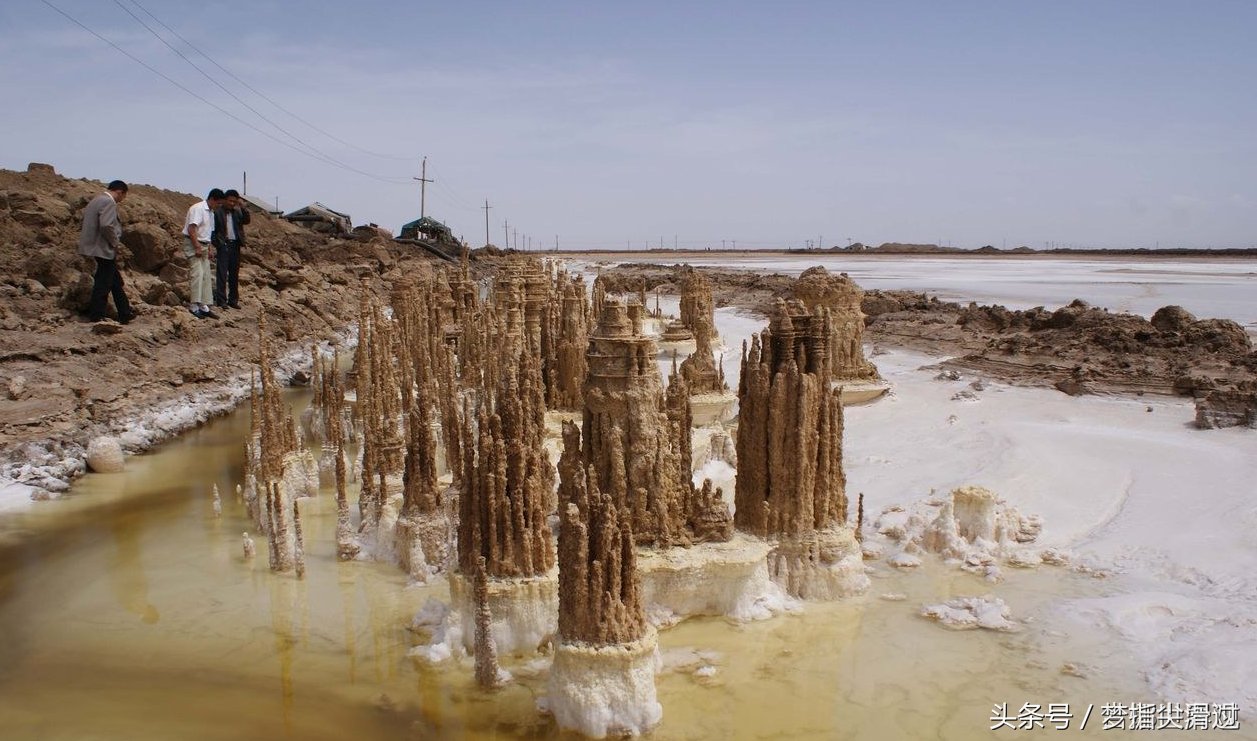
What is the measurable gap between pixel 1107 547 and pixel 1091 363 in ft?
37.2

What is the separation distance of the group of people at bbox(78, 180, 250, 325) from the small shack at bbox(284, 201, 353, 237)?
37130mm

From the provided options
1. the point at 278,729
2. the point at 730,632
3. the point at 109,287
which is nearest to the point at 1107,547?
the point at 730,632

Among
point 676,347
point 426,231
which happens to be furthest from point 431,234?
point 676,347

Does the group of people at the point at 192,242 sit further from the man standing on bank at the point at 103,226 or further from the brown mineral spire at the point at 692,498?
the brown mineral spire at the point at 692,498

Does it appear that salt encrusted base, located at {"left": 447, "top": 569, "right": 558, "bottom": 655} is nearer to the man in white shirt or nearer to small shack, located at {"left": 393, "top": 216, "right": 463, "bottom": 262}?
the man in white shirt

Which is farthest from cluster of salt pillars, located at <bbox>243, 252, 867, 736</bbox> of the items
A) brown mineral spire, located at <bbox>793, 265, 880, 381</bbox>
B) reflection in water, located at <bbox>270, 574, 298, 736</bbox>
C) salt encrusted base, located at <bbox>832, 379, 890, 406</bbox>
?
brown mineral spire, located at <bbox>793, 265, 880, 381</bbox>

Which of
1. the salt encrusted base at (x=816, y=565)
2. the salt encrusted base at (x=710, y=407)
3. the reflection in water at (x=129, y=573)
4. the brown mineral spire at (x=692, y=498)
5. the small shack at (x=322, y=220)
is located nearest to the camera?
the brown mineral spire at (x=692, y=498)

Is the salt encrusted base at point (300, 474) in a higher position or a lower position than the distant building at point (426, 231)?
lower

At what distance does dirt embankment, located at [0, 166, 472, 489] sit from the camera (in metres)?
15.5

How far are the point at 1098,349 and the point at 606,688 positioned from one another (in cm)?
2012

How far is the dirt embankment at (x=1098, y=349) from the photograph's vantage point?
18281 mm

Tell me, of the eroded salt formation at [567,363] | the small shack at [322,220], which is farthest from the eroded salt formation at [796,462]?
the small shack at [322,220]

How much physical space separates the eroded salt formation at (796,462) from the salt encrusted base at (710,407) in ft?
21.8

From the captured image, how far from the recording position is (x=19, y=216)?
23.9m
